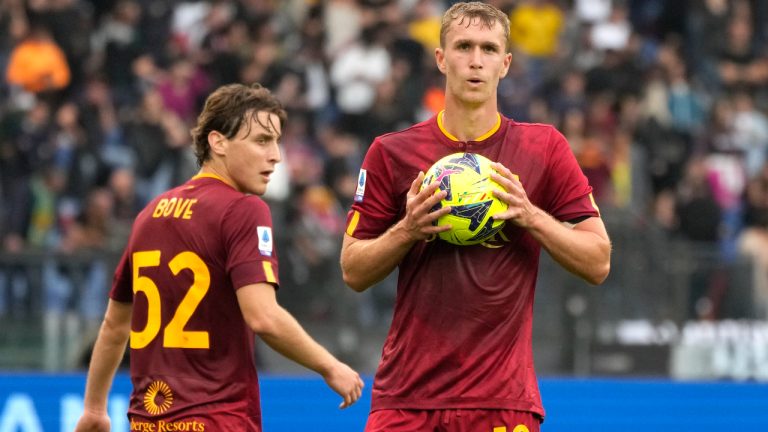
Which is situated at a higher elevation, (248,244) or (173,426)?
(248,244)

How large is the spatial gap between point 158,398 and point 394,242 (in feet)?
3.72

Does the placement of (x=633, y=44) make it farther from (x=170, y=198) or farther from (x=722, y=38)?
(x=170, y=198)

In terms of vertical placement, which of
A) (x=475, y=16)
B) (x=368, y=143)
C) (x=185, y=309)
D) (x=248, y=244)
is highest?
(x=368, y=143)

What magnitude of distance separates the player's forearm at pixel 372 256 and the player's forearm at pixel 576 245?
50 cm

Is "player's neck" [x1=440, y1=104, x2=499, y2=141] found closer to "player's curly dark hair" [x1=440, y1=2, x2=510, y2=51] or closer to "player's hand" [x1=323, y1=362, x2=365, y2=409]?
"player's curly dark hair" [x1=440, y1=2, x2=510, y2=51]

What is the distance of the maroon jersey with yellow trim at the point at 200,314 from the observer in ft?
18.1

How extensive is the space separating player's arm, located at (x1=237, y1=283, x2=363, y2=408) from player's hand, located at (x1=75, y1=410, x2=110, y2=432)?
99cm

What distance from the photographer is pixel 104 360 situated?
235 inches

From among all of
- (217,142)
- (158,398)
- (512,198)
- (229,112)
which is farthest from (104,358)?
(512,198)

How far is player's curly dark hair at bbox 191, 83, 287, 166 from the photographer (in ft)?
19.0

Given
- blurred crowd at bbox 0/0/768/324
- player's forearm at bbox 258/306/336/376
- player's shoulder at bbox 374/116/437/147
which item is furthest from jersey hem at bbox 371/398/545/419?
blurred crowd at bbox 0/0/768/324

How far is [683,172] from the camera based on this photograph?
1549 cm

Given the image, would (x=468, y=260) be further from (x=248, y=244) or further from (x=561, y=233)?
(x=248, y=244)

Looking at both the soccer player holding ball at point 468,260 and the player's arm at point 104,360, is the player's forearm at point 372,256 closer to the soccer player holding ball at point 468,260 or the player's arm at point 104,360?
the soccer player holding ball at point 468,260
